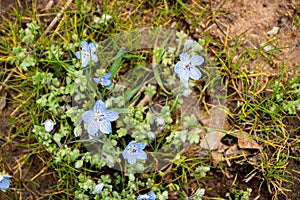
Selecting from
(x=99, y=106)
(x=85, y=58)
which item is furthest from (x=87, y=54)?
(x=99, y=106)

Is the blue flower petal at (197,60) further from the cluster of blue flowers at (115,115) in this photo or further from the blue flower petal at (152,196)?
the blue flower petal at (152,196)

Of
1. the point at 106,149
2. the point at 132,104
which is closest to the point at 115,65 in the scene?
the point at 132,104

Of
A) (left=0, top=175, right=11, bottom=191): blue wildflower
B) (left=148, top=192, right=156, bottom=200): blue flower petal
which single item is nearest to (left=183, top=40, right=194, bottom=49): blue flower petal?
(left=148, top=192, right=156, bottom=200): blue flower petal

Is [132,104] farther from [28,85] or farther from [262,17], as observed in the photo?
[262,17]

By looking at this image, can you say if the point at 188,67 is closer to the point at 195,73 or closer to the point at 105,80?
the point at 195,73

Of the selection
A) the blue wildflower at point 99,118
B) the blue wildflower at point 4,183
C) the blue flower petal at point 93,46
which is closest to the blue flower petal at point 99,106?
the blue wildflower at point 99,118

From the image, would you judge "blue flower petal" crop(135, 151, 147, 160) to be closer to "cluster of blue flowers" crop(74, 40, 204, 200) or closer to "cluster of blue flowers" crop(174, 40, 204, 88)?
"cluster of blue flowers" crop(74, 40, 204, 200)
